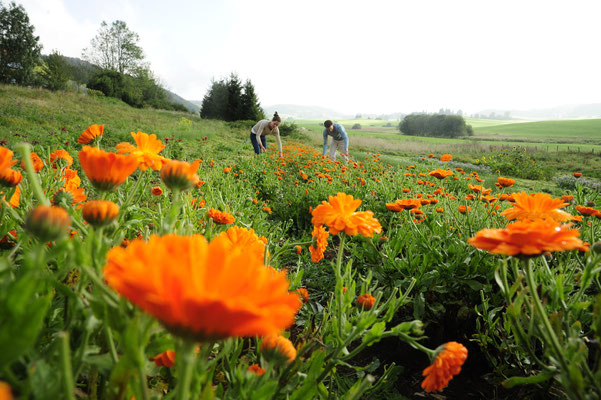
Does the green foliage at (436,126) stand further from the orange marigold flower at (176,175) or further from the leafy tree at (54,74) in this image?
the orange marigold flower at (176,175)

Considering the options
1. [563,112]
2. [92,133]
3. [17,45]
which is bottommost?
[92,133]

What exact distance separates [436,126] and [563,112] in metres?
188

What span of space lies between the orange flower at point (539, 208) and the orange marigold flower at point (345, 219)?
18.0 inches

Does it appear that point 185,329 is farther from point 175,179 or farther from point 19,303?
point 175,179

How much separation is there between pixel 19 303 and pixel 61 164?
182 centimetres

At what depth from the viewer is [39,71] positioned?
21.7 metres

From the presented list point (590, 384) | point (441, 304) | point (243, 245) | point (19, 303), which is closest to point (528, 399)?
point (441, 304)

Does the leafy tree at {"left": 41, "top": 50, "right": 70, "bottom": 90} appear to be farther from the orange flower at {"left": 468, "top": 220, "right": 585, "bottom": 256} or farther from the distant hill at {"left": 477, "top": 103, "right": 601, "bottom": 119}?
the distant hill at {"left": 477, "top": 103, "right": 601, "bottom": 119}

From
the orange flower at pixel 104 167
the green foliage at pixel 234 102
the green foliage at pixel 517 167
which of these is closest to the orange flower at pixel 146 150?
the orange flower at pixel 104 167

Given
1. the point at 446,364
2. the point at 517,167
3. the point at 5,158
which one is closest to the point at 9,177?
the point at 5,158

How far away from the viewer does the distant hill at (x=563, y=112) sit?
151625mm

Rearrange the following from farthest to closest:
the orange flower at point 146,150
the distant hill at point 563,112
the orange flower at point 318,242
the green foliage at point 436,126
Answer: the distant hill at point 563,112 < the green foliage at point 436,126 < the orange flower at point 318,242 < the orange flower at point 146,150

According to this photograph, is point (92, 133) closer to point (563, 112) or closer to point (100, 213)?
point (100, 213)

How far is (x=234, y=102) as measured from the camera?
26.1 metres
